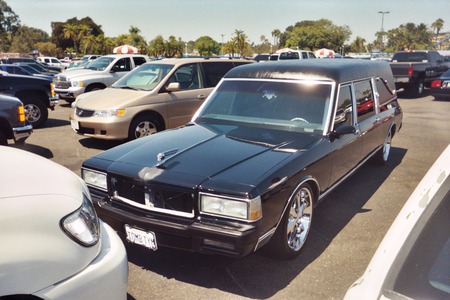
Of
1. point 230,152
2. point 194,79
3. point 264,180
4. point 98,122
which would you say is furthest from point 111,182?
point 194,79

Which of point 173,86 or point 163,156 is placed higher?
point 173,86

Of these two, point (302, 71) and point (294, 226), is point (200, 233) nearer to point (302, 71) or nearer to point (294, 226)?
point (294, 226)

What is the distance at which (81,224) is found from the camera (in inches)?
84.6

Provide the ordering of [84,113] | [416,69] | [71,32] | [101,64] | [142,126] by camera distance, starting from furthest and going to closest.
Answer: [71,32] → [416,69] → [101,64] → [142,126] → [84,113]

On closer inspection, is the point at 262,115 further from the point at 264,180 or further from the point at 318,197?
the point at 264,180

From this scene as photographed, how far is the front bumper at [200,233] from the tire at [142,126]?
451 centimetres

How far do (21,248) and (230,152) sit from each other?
2135 mm

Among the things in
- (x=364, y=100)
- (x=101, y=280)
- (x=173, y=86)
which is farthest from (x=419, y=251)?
(x=173, y=86)

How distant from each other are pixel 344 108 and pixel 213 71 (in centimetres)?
454

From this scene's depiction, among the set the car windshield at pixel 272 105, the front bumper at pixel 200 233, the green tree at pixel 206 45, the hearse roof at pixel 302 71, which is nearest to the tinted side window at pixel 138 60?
the hearse roof at pixel 302 71

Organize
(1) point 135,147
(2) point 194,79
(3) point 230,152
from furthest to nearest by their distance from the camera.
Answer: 1. (2) point 194,79
2. (1) point 135,147
3. (3) point 230,152

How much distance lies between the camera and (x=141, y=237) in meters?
3.22

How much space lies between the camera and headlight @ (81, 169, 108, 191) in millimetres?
3576

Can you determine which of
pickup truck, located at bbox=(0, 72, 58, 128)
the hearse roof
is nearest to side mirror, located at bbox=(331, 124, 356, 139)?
the hearse roof
